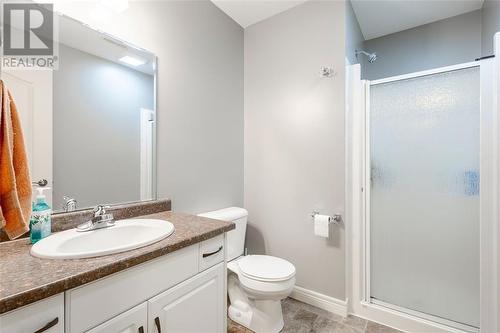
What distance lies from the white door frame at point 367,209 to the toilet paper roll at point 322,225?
200mm

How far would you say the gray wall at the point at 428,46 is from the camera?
214 cm

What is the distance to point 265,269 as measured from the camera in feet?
5.26

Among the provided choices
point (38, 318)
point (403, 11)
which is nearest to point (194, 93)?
point (38, 318)

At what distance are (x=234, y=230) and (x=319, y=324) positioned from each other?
0.92 meters

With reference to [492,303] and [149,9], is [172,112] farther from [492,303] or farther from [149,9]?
[492,303]

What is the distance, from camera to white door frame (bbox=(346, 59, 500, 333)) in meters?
1.43

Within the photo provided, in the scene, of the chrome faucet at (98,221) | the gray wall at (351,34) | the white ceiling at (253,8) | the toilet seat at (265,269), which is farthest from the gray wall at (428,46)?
the chrome faucet at (98,221)

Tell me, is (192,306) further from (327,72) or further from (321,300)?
(327,72)

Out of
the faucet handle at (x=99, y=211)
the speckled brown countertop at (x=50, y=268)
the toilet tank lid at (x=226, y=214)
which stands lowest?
the toilet tank lid at (x=226, y=214)

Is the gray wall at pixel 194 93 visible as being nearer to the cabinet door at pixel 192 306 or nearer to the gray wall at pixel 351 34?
the cabinet door at pixel 192 306

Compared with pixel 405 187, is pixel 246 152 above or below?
above

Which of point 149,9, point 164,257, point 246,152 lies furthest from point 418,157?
point 149,9

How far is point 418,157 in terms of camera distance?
1698mm

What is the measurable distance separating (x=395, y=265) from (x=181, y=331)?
5.31 ft
